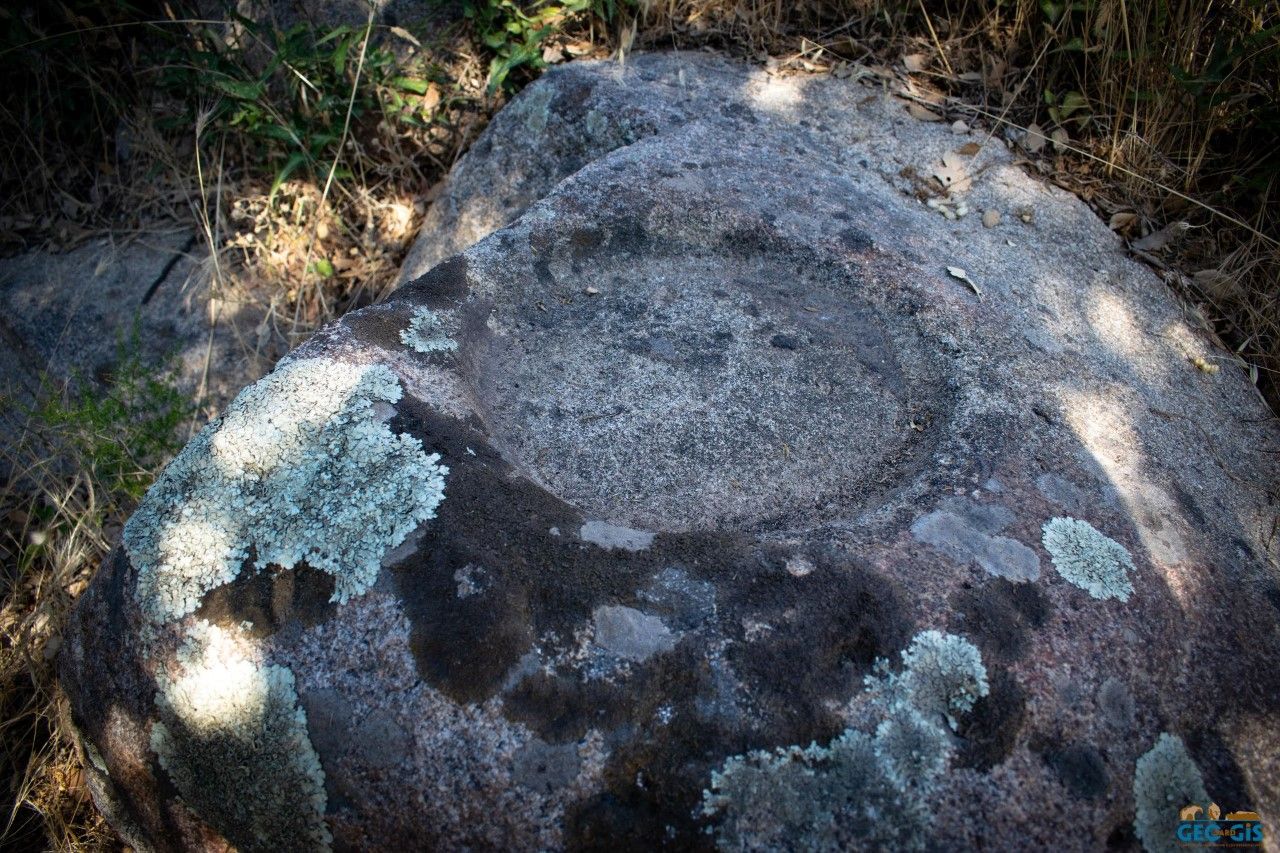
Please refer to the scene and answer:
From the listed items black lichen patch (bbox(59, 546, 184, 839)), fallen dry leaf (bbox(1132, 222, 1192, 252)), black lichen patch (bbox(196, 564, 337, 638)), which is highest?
fallen dry leaf (bbox(1132, 222, 1192, 252))

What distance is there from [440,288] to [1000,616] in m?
1.34

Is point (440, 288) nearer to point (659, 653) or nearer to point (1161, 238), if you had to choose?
point (659, 653)

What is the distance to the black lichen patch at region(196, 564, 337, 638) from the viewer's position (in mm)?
1474

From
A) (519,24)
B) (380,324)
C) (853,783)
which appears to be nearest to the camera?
(853,783)

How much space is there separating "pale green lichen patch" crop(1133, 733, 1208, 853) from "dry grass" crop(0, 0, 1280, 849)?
4.61 ft

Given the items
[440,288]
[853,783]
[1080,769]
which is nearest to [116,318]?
[440,288]

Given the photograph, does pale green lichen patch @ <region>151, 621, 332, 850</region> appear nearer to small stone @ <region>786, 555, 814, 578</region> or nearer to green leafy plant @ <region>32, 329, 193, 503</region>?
small stone @ <region>786, 555, 814, 578</region>

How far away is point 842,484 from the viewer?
1.83m

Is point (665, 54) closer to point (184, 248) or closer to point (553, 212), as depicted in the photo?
point (553, 212)

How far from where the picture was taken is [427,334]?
6.30 ft

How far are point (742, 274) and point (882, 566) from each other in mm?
1011

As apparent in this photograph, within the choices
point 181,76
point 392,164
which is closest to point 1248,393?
point 392,164

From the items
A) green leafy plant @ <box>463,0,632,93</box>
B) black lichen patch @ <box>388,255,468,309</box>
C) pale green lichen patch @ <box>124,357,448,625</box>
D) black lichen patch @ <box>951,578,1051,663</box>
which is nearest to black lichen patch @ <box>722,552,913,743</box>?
black lichen patch @ <box>951,578,1051,663</box>

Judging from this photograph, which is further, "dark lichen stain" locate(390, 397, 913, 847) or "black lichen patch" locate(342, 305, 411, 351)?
"black lichen patch" locate(342, 305, 411, 351)
